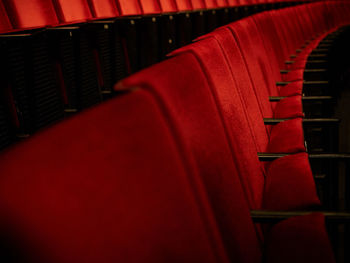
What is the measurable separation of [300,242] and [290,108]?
0.27 meters

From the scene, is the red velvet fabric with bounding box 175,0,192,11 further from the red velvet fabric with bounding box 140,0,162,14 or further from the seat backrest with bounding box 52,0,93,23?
the seat backrest with bounding box 52,0,93,23

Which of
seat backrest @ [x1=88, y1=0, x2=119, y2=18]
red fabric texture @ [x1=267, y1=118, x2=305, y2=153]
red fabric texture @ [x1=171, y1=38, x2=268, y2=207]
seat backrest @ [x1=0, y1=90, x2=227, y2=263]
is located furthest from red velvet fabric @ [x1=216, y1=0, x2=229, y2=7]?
seat backrest @ [x1=0, y1=90, x2=227, y2=263]

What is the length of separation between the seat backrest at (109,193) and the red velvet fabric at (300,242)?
0.35 feet

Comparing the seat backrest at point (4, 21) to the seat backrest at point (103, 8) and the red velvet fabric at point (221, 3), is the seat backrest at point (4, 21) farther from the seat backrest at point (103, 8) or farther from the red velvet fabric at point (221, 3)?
the red velvet fabric at point (221, 3)

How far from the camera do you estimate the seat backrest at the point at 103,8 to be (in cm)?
72

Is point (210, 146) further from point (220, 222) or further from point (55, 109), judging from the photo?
point (55, 109)

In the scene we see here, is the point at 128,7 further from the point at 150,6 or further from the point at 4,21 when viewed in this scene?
the point at 4,21

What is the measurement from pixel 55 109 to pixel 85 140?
45cm

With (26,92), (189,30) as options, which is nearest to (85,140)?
(26,92)

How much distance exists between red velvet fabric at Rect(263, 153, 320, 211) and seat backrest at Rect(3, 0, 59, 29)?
41cm

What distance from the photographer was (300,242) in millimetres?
240

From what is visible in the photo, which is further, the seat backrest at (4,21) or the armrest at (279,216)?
the seat backrest at (4,21)

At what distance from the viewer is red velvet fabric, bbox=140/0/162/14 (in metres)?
0.86

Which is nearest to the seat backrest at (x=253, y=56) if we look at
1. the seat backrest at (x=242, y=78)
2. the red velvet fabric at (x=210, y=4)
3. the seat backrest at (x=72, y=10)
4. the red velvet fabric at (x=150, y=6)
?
the seat backrest at (x=242, y=78)
